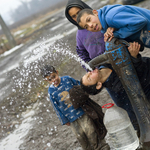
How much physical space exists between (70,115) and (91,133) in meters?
0.38

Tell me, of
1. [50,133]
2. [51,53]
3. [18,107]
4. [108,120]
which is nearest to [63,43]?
[51,53]

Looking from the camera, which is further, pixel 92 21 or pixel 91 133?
pixel 91 133

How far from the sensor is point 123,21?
1.68m

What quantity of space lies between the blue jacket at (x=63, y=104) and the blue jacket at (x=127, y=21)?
1.07 metres

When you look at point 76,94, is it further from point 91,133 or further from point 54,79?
point 91,133

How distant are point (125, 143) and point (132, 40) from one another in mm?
1438

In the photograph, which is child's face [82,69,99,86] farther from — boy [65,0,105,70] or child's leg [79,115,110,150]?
child's leg [79,115,110,150]

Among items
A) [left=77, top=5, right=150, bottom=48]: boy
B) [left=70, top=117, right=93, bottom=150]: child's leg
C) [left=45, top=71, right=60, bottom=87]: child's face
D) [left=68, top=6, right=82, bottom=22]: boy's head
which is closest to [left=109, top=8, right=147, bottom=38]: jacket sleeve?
[left=77, top=5, right=150, bottom=48]: boy

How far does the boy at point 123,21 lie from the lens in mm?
1678

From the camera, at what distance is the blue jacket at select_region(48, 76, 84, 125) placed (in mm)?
2527

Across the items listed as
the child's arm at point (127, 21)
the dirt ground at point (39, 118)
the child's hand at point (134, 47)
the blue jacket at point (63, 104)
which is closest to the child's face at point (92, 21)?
the child's arm at point (127, 21)

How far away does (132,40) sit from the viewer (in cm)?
193

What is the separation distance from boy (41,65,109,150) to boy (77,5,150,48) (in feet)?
3.11

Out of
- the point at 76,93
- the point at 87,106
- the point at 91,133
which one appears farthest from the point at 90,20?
the point at 91,133
